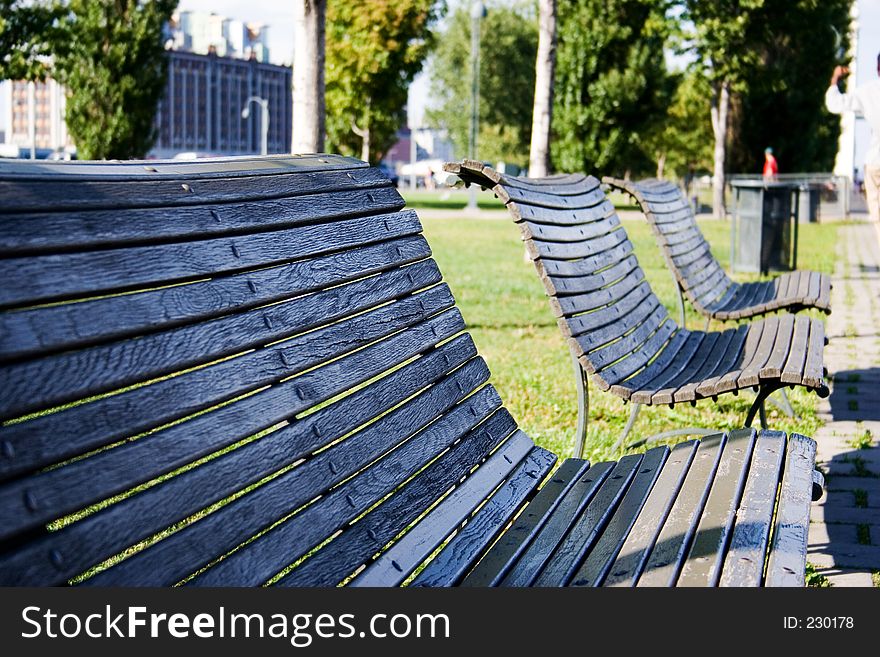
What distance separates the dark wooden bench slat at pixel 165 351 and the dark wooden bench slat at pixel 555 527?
0.62m

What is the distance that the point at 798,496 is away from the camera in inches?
109

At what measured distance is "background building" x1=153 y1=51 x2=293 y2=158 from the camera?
11438cm

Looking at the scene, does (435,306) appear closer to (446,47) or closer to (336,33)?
(336,33)

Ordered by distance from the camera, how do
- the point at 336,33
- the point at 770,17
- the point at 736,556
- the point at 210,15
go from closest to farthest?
the point at 736,556 → the point at 770,17 → the point at 336,33 → the point at 210,15

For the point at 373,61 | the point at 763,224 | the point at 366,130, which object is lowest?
the point at 763,224

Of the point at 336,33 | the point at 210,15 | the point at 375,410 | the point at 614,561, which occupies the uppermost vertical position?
the point at 210,15

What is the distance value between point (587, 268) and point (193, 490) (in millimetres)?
2638

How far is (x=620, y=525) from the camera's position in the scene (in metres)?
2.68

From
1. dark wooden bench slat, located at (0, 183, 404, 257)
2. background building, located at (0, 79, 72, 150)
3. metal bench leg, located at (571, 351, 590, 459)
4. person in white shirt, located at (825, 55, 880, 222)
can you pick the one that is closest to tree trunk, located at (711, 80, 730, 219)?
person in white shirt, located at (825, 55, 880, 222)

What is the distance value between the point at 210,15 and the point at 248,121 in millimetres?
28994

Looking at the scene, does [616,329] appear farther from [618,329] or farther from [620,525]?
[620,525]

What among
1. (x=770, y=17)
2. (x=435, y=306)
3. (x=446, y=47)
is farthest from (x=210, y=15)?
(x=435, y=306)

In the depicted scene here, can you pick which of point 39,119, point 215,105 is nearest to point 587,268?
point 215,105

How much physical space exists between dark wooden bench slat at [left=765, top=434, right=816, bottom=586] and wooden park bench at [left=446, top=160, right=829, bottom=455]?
593mm
